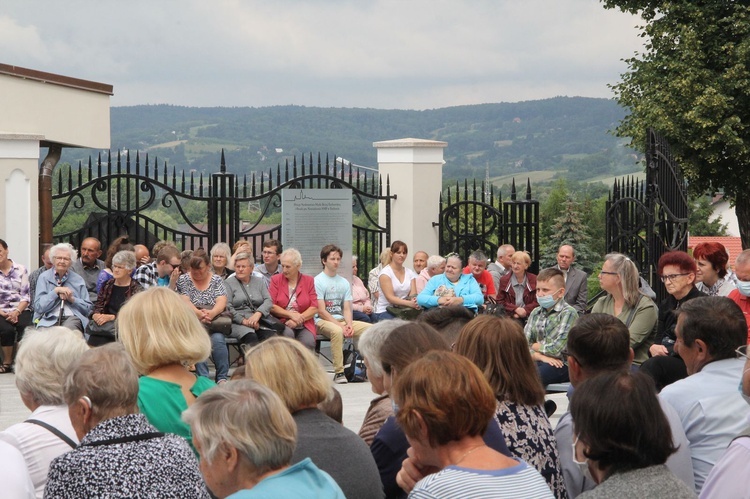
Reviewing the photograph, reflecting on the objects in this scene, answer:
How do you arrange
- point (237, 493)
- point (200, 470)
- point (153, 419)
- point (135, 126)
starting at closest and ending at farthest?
point (237, 493) → point (200, 470) → point (153, 419) → point (135, 126)

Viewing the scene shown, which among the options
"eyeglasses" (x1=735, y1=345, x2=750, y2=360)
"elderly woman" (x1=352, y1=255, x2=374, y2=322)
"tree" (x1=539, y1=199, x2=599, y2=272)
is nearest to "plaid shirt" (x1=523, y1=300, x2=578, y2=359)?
"eyeglasses" (x1=735, y1=345, x2=750, y2=360)

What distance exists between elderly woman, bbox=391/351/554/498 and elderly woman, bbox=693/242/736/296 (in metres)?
6.63

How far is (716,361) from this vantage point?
5203 mm

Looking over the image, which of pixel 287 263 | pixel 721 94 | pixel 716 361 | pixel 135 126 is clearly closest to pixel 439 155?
pixel 287 263

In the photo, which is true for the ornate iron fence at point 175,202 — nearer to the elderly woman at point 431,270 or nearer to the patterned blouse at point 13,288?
the elderly woman at point 431,270

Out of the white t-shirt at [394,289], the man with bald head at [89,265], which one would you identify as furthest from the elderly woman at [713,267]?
the man with bald head at [89,265]

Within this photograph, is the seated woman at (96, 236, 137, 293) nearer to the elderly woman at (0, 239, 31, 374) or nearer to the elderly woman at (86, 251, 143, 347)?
the elderly woman at (86, 251, 143, 347)

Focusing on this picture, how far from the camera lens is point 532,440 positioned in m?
4.65

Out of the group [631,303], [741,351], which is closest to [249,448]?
[741,351]

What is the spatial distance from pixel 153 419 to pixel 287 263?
302 inches

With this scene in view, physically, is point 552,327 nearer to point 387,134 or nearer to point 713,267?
point 713,267

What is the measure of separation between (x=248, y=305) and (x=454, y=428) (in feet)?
29.5

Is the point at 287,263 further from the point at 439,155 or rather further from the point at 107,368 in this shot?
the point at 107,368

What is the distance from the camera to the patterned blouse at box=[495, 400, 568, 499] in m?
4.61
